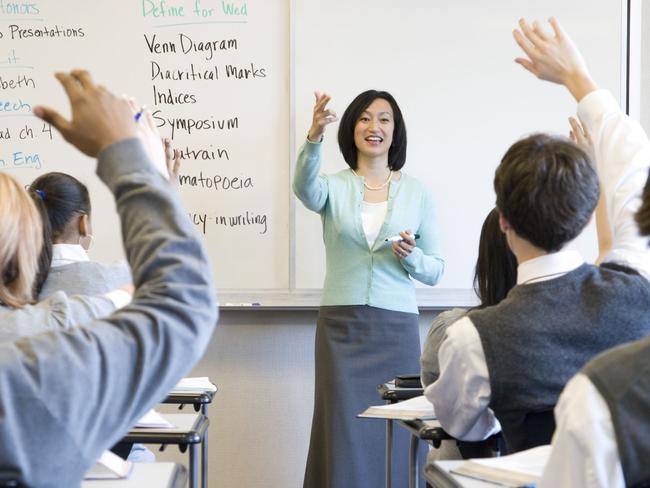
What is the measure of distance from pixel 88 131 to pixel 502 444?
1.41 meters

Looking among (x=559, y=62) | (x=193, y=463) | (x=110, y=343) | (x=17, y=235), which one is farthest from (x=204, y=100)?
(x=110, y=343)

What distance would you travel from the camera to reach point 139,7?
394cm

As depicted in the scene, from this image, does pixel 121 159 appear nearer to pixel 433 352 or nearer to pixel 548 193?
pixel 548 193

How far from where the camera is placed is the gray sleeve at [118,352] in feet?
2.94

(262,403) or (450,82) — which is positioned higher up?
(450,82)

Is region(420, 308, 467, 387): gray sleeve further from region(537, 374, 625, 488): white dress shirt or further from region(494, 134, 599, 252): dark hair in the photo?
region(537, 374, 625, 488): white dress shirt

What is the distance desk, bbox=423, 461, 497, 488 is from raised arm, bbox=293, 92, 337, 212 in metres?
2.04

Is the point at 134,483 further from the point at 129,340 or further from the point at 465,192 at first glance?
the point at 465,192

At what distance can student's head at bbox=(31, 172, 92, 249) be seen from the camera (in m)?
2.57

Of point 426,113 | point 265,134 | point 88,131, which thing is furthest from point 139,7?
point 88,131

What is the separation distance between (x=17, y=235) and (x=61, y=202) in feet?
Result: 3.61

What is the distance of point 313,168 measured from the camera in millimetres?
3572

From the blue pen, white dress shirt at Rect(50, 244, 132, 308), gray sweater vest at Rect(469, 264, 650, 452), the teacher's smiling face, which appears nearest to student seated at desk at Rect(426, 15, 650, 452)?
gray sweater vest at Rect(469, 264, 650, 452)

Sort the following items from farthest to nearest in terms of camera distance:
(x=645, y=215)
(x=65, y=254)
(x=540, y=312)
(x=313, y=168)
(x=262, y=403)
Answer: (x=262, y=403) < (x=313, y=168) < (x=65, y=254) < (x=540, y=312) < (x=645, y=215)
